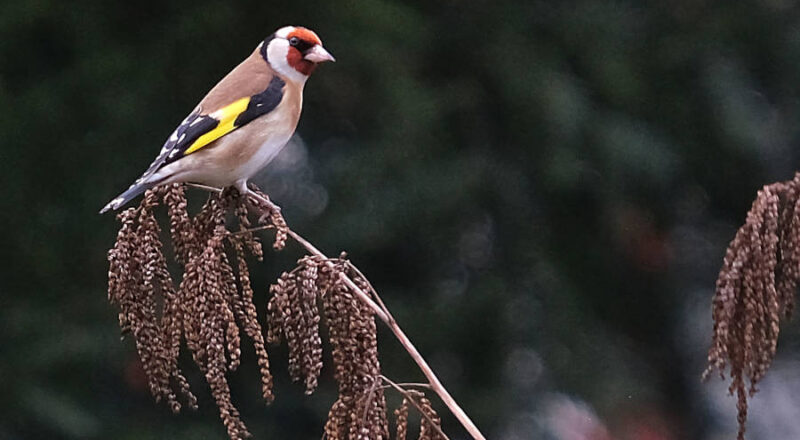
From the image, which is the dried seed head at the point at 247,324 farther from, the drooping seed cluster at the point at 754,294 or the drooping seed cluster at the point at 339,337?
the drooping seed cluster at the point at 754,294

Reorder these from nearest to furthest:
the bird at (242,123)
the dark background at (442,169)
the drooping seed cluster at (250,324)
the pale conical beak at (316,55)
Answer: the drooping seed cluster at (250,324) → the bird at (242,123) → the pale conical beak at (316,55) → the dark background at (442,169)

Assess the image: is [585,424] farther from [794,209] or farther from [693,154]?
[794,209]

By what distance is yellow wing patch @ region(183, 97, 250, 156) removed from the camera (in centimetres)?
199

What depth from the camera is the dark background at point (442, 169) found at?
3.76m

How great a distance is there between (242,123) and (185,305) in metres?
0.77

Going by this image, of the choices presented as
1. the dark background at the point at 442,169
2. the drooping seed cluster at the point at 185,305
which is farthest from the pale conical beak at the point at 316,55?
the dark background at the point at 442,169

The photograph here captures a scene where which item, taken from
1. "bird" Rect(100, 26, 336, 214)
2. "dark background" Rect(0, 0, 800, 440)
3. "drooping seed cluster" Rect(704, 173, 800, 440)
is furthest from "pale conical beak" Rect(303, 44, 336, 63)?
"dark background" Rect(0, 0, 800, 440)

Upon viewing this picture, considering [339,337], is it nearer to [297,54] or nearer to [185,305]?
[185,305]

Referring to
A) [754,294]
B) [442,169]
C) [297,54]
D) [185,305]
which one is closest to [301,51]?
[297,54]

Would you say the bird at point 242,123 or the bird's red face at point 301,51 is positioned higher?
the bird's red face at point 301,51

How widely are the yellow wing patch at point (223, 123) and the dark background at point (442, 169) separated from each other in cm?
167

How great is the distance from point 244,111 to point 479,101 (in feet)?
6.35

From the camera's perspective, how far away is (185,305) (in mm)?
1358

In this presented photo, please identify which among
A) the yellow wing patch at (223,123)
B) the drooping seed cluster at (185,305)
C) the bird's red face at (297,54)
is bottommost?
the drooping seed cluster at (185,305)
